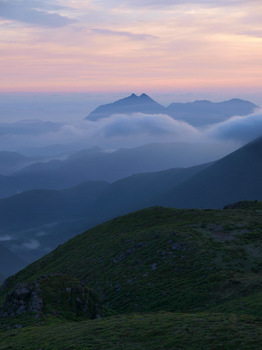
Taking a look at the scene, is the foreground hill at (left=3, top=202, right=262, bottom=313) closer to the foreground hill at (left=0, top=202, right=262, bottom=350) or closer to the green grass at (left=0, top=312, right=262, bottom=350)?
the foreground hill at (left=0, top=202, right=262, bottom=350)

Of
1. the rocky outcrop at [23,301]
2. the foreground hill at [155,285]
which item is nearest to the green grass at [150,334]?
the foreground hill at [155,285]

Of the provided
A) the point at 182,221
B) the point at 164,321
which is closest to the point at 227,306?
the point at 164,321

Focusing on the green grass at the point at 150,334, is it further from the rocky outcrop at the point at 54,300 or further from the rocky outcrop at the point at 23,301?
the rocky outcrop at the point at 54,300

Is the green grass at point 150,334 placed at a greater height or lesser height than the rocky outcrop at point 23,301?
lesser

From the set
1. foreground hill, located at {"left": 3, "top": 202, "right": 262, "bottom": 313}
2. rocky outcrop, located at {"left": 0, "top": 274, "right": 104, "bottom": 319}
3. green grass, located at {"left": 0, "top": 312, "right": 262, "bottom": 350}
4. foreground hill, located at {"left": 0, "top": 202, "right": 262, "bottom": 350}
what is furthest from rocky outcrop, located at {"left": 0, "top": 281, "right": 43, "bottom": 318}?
foreground hill, located at {"left": 3, "top": 202, "right": 262, "bottom": 313}

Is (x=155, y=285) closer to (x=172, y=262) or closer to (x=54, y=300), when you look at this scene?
(x=172, y=262)

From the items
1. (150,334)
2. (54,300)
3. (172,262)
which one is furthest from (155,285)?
(150,334)

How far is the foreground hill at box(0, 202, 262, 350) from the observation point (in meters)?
28.4

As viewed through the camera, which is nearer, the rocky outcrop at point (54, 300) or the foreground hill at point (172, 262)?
the rocky outcrop at point (54, 300)

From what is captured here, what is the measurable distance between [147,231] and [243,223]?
59.2 ft

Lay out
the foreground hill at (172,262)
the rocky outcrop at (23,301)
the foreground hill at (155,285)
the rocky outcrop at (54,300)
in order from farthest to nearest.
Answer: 1. the foreground hill at (172,262)
2. the rocky outcrop at (54,300)
3. the rocky outcrop at (23,301)
4. the foreground hill at (155,285)

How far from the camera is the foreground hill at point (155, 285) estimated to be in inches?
1117

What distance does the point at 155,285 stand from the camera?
5384 centimetres

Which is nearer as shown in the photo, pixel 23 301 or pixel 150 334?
pixel 150 334
